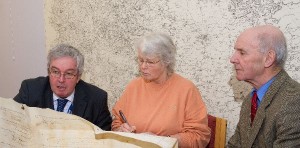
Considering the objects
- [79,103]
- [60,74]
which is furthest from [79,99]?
[60,74]

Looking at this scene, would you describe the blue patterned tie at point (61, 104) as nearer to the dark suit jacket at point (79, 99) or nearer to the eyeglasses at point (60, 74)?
the dark suit jacket at point (79, 99)

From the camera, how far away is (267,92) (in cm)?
158

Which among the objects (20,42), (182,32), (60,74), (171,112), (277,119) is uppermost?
(182,32)

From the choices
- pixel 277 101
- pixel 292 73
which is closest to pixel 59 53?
pixel 277 101

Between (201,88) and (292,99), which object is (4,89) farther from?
(292,99)

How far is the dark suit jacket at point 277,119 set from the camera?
4.64ft

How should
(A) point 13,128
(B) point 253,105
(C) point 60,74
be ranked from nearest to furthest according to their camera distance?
1. (A) point 13,128
2. (B) point 253,105
3. (C) point 60,74

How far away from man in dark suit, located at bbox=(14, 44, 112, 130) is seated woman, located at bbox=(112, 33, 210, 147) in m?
0.15

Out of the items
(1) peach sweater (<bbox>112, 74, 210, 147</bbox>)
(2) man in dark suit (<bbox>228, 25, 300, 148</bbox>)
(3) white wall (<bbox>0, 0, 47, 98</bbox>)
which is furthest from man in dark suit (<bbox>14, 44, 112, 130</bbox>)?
(3) white wall (<bbox>0, 0, 47, 98</bbox>)

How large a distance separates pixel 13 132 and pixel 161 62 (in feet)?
3.88

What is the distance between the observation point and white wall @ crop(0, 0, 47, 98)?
3.22 m

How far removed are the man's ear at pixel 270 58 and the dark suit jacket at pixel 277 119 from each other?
0.24ft

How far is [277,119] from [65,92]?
1160 mm

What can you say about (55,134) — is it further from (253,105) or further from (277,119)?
(253,105)
